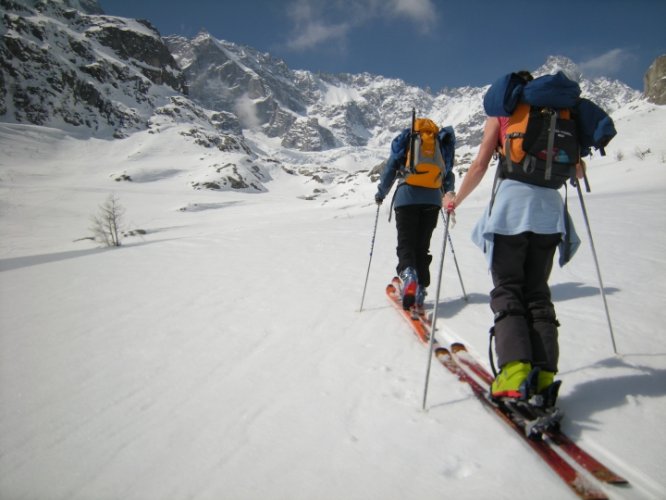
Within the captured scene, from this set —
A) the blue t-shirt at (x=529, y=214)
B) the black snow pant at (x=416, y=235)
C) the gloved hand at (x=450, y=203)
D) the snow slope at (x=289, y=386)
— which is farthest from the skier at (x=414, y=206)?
the blue t-shirt at (x=529, y=214)

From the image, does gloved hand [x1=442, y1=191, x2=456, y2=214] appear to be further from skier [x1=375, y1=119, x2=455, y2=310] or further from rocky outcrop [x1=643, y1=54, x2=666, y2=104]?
rocky outcrop [x1=643, y1=54, x2=666, y2=104]

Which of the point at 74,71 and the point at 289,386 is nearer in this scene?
the point at 289,386

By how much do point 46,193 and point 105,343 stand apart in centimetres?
6223

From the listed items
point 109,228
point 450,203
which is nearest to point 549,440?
point 450,203

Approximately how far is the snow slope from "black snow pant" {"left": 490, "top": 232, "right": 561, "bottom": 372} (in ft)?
1.51

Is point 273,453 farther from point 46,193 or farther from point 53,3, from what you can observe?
point 53,3

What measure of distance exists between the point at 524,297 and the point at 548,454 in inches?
35.9

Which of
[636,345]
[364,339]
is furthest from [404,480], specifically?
[636,345]

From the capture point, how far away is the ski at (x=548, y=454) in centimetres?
152

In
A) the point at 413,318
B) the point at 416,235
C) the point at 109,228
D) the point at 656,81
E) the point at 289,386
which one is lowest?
the point at 109,228

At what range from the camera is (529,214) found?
2.20 m

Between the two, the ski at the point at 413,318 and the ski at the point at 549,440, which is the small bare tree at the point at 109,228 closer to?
the ski at the point at 413,318

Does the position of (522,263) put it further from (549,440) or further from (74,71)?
(74,71)

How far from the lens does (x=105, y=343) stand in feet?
11.3
